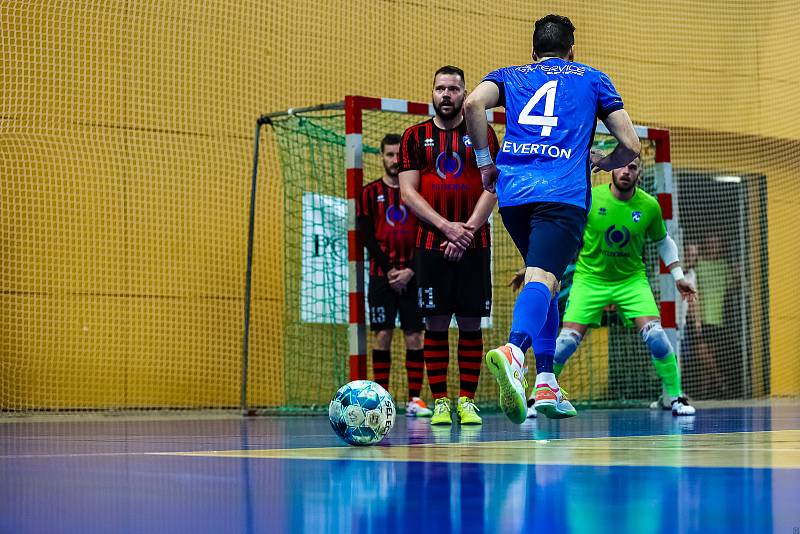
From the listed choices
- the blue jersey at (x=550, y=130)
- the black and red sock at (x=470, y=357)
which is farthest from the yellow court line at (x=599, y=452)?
the black and red sock at (x=470, y=357)

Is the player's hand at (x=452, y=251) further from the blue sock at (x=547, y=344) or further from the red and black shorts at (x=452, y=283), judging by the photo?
the blue sock at (x=547, y=344)

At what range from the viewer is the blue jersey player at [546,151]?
18.1ft

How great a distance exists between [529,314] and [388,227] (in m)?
4.39

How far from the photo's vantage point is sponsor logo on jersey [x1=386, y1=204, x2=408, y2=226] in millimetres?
9595

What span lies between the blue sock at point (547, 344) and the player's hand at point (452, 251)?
1003 mm

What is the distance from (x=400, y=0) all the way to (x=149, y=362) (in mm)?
5008

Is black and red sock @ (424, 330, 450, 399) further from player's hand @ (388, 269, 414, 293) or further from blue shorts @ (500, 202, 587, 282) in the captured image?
blue shorts @ (500, 202, 587, 282)

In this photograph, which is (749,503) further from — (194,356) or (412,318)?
(194,356)

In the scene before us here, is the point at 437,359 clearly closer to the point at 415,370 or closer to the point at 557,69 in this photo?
the point at 415,370

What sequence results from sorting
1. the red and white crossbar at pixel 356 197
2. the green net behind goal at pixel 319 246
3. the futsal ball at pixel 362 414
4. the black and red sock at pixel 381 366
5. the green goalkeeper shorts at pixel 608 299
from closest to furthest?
the futsal ball at pixel 362 414, the red and white crossbar at pixel 356 197, the green goalkeeper shorts at pixel 608 299, the black and red sock at pixel 381 366, the green net behind goal at pixel 319 246

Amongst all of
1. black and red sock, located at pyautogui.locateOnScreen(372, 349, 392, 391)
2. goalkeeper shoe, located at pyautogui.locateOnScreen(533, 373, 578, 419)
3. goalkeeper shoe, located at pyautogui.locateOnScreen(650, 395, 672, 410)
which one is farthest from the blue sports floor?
goalkeeper shoe, located at pyautogui.locateOnScreen(650, 395, 672, 410)

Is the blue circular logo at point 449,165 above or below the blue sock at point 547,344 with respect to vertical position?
above

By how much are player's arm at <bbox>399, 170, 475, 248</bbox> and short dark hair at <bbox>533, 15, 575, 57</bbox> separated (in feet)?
5.59

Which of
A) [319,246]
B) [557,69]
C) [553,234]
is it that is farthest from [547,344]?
[319,246]
